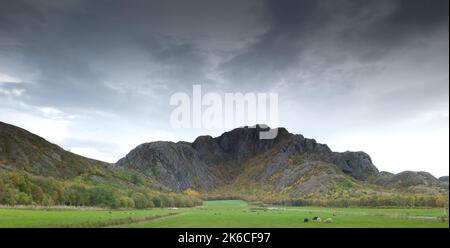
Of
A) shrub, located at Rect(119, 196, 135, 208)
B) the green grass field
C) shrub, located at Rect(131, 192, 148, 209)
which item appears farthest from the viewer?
shrub, located at Rect(131, 192, 148, 209)

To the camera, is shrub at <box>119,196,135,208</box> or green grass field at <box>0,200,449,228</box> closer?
green grass field at <box>0,200,449,228</box>

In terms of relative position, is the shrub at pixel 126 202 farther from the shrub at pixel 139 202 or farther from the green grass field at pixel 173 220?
the green grass field at pixel 173 220

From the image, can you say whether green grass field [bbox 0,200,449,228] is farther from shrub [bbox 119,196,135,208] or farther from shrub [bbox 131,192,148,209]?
shrub [bbox 131,192,148,209]

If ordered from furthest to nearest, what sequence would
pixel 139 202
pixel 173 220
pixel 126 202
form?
pixel 139 202
pixel 126 202
pixel 173 220

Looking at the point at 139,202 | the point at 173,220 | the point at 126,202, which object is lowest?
the point at 139,202

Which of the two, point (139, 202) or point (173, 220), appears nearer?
point (173, 220)

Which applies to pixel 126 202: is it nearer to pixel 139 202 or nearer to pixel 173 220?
pixel 139 202

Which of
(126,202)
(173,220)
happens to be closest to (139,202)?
(126,202)

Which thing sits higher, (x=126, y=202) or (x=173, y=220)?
(x=173, y=220)

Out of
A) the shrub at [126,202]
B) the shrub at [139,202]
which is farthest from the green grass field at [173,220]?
the shrub at [139,202]

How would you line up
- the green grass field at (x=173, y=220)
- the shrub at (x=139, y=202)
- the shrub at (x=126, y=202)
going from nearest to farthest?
the green grass field at (x=173, y=220), the shrub at (x=126, y=202), the shrub at (x=139, y=202)

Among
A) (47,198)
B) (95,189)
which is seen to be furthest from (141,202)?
(47,198)

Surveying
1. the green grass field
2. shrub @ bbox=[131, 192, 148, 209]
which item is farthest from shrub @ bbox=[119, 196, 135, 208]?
the green grass field
